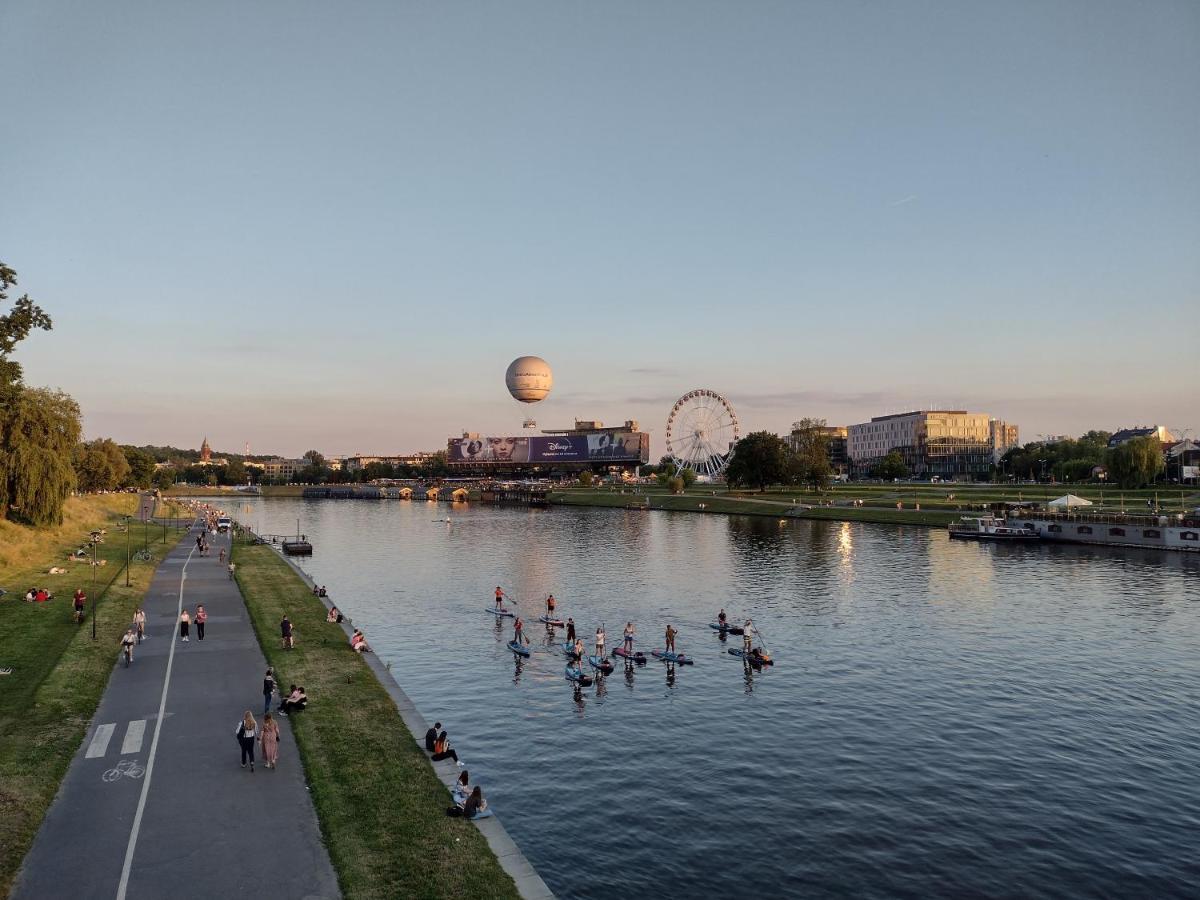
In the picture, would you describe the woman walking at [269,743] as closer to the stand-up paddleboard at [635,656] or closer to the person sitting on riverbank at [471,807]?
the person sitting on riverbank at [471,807]

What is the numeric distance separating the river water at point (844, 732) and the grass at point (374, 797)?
8.11ft

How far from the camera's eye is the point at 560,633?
163 ft

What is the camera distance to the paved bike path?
1731 centimetres

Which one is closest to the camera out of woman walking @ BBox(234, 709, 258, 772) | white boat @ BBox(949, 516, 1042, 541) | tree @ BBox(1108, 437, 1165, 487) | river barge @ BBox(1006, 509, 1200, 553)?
woman walking @ BBox(234, 709, 258, 772)

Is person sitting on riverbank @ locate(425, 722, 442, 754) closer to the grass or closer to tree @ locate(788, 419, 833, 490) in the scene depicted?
the grass

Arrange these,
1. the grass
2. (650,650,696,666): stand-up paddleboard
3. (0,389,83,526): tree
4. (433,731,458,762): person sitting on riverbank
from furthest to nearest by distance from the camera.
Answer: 1. (0,389,83,526): tree
2. (650,650,696,666): stand-up paddleboard
3. (433,731,458,762): person sitting on riverbank
4. the grass

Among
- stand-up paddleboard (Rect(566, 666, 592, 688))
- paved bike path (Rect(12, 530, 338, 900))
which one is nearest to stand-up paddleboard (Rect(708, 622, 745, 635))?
stand-up paddleboard (Rect(566, 666, 592, 688))

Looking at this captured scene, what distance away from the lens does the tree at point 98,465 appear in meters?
134

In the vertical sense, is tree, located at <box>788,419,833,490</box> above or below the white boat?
above

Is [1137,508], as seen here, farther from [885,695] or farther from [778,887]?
[778,887]

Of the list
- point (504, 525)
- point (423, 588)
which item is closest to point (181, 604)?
point (423, 588)

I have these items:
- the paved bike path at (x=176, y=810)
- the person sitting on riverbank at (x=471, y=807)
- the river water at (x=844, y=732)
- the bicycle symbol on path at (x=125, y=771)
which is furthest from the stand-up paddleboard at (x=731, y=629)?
the bicycle symbol on path at (x=125, y=771)

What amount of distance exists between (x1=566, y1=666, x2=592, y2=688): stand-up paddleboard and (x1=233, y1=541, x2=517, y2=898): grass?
30.4ft

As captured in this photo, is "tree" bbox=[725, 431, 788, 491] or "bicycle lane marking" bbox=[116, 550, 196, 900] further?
"tree" bbox=[725, 431, 788, 491]
